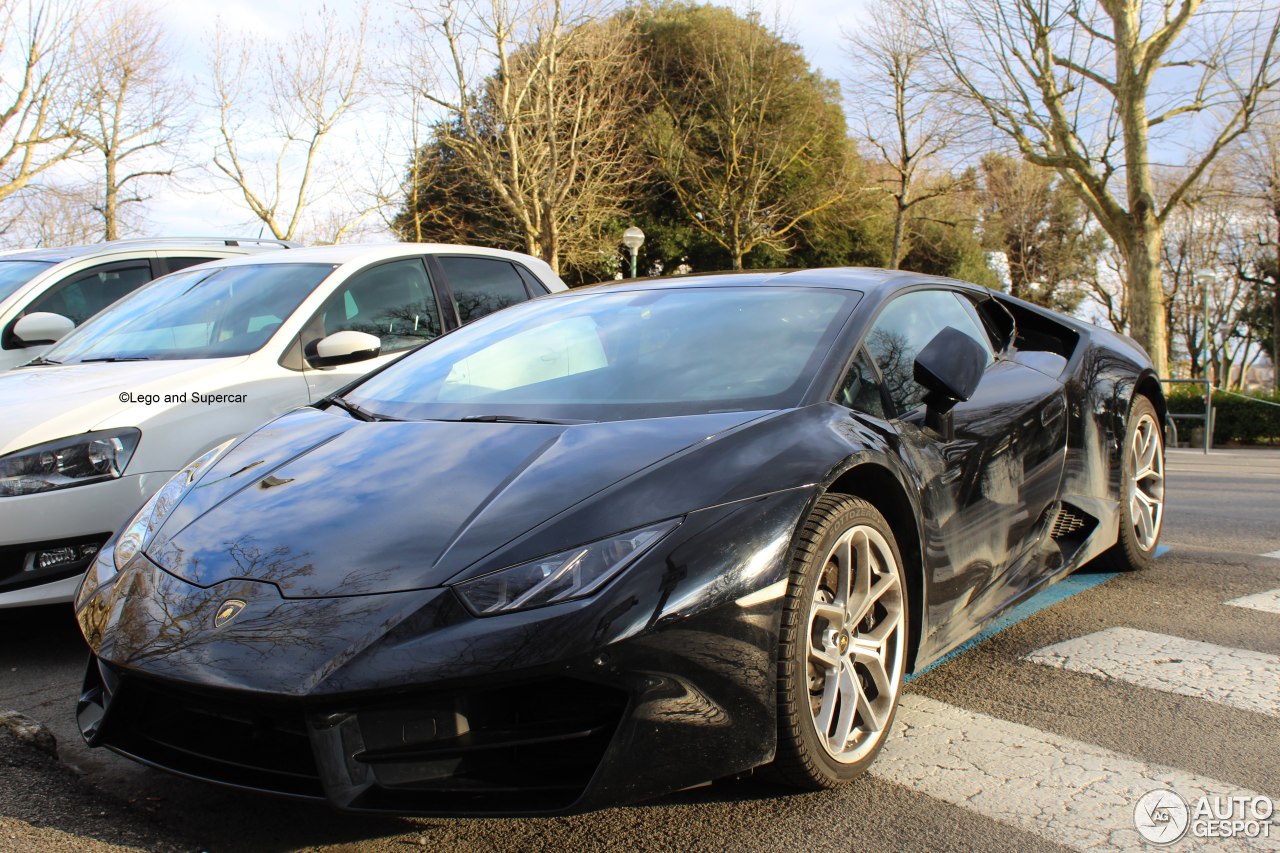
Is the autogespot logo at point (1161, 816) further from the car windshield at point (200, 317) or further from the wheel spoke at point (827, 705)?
the car windshield at point (200, 317)

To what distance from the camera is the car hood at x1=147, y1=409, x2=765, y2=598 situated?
86.2 inches

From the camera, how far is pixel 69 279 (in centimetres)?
645

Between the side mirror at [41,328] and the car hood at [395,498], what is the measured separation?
3443mm

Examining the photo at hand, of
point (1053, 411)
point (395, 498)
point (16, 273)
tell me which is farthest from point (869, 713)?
point (16, 273)

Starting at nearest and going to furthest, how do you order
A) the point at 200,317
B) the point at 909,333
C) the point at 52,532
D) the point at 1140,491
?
1. the point at 909,333
2. the point at 52,532
3. the point at 1140,491
4. the point at 200,317

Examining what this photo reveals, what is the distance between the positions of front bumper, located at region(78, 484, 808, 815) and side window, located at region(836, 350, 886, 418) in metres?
0.84

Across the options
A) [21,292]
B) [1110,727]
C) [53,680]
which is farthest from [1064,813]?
[21,292]

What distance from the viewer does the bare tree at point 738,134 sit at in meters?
29.0

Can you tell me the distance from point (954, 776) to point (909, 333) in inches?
55.0

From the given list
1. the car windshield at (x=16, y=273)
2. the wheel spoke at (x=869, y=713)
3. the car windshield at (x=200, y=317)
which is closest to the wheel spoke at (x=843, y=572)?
the wheel spoke at (x=869, y=713)

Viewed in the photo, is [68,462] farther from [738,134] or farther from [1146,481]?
[738,134]

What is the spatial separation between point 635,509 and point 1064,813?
1201 mm

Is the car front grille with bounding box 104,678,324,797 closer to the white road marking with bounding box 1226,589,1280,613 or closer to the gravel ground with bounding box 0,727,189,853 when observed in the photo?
the gravel ground with bounding box 0,727,189,853

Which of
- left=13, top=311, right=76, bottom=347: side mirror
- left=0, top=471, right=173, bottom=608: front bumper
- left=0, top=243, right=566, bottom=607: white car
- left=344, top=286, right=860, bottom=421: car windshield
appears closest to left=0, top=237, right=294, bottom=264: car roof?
left=13, top=311, right=76, bottom=347: side mirror
